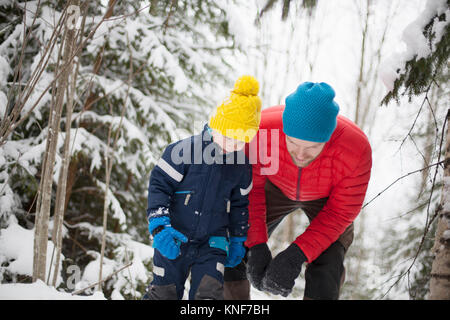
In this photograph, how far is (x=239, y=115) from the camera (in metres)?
1.94

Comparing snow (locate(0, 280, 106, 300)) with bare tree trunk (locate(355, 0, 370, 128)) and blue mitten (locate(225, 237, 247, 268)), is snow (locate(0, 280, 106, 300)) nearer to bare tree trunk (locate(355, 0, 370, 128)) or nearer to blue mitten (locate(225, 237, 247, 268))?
blue mitten (locate(225, 237, 247, 268))

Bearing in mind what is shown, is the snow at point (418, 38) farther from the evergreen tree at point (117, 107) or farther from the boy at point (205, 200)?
the evergreen tree at point (117, 107)

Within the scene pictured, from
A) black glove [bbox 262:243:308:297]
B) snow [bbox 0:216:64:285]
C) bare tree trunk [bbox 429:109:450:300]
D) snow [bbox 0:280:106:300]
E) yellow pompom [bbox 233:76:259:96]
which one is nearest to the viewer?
bare tree trunk [bbox 429:109:450:300]

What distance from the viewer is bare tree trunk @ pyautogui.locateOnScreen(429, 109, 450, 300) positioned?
5.14 feet

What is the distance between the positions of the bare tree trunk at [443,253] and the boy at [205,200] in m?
Result: 1.06

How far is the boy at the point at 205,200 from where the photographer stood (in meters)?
1.90

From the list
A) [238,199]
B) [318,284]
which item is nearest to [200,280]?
[238,199]

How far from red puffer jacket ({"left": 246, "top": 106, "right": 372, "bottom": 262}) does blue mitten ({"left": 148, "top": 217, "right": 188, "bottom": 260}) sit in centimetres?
56

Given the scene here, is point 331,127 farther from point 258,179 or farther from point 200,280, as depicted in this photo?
point 200,280

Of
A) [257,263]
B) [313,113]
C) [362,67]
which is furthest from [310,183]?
[362,67]

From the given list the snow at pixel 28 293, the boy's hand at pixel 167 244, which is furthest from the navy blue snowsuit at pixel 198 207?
the snow at pixel 28 293

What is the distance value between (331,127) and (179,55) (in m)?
3.33

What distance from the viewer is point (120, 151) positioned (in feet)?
13.5

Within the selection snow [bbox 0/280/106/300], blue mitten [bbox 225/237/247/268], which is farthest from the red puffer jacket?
snow [bbox 0/280/106/300]
